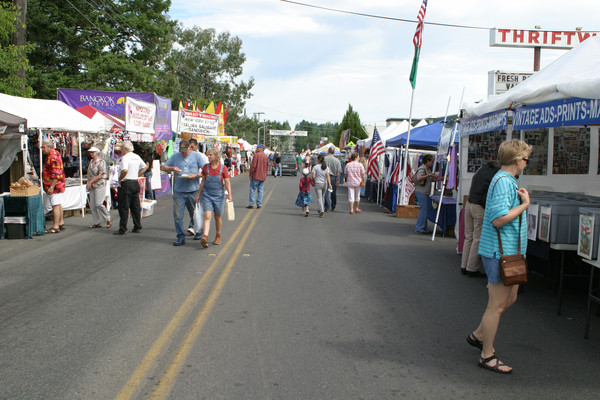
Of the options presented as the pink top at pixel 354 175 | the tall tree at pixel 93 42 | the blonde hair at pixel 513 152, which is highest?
the tall tree at pixel 93 42

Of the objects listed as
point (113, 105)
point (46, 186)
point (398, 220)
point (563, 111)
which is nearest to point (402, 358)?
point (563, 111)

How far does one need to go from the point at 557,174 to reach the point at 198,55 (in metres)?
61.5

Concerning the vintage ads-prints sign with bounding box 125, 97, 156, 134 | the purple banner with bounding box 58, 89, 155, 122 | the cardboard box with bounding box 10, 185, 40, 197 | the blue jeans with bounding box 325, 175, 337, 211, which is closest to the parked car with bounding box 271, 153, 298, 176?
the purple banner with bounding box 58, 89, 155, 122

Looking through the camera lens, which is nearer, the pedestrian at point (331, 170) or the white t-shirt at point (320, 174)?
the white t-shirt at point (320, 174)

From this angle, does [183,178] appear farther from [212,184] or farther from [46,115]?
[46,115]

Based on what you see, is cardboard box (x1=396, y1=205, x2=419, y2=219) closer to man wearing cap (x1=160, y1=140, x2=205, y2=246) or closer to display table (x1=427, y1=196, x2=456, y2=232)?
display table (x1=427, y1=196, x2=456, y2=232)

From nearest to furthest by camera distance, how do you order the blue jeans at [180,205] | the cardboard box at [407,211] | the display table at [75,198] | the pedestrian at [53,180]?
the blue jeans at [180,205], the pedestrian at [53,180], the display table at [75,198], the cardboard box at [407,211]

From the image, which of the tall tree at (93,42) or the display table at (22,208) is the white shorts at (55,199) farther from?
the tall tree at (93,42)

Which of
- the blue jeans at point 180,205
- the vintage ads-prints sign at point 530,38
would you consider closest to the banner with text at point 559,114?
the blue jeans at point 180,205

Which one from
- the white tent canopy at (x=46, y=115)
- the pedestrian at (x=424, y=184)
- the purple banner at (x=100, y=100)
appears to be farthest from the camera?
the purple banner at (x=100, y=100)

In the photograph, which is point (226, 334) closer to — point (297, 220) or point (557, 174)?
point (557, 174)

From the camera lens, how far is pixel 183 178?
10352 mm

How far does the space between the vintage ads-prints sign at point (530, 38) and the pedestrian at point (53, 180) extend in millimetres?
13721

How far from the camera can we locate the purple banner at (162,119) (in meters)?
19.8
